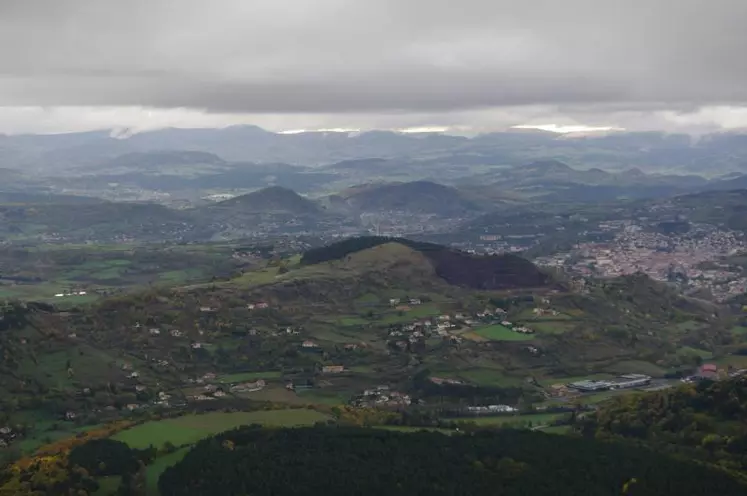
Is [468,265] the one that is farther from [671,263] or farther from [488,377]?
[671,263]

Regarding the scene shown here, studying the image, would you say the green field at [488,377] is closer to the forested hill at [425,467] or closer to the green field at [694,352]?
the green field at [694,352]

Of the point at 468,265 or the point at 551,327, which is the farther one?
the point at 468,265

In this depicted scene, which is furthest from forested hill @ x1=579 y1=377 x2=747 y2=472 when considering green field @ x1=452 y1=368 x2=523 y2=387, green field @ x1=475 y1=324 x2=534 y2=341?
green field @ x1=475 y1=324 x2=534 y2=341

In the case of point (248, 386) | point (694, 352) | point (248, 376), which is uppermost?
point (248, 386)

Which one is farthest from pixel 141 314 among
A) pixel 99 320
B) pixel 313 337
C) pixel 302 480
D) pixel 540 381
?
pixel 302 480

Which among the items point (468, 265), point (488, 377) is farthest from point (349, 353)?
point (468, 265)

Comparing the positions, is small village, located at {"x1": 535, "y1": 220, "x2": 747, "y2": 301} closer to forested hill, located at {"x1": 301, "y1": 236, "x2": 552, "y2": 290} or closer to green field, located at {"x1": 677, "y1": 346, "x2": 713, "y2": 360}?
forested hill, located at {"x1": 301, "y1": 236, "x2": 552, "y2": 290}

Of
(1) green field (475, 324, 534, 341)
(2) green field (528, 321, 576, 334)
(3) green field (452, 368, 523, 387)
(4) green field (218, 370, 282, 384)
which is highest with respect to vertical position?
(2) green field (528, 321, 576, 334)
